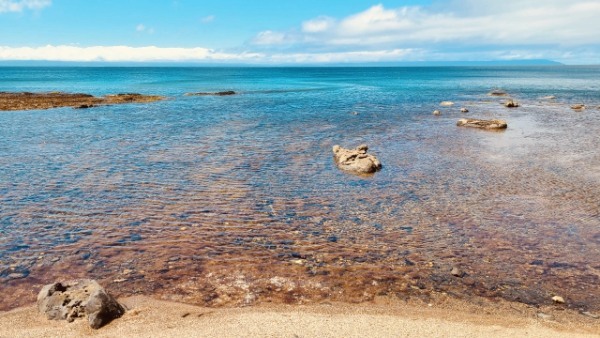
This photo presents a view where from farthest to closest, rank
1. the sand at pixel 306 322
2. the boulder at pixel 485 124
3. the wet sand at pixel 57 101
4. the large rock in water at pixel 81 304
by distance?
1. the wet sand at pixel 57 101
2. the boulder at pixel 485 124
3. the large rock in water at pixel 81 304
4. the sand at pixel 306 322

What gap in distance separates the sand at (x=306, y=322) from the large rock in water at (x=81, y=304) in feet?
0.54

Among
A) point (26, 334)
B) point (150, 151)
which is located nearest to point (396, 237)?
point (26, 334)

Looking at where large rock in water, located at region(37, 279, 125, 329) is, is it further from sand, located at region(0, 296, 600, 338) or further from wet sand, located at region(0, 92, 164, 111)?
wet sand, located at region(0, 92, 164, 111)

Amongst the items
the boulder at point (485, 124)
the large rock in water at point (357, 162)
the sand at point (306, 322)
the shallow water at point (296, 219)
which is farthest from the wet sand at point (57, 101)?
the sand at point (306, 322)

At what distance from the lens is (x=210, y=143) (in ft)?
99.9

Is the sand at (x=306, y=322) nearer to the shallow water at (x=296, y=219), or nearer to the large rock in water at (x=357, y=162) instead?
the shallow water at (x=296, y=219)

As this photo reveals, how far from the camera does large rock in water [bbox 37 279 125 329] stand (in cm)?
895

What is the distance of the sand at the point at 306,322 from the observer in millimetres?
8750

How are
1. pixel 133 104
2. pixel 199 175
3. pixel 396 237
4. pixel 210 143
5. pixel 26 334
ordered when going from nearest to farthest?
pixel 26 334 < pixel 396 237 < pixel 199 175 < pixel 210 143 < pixel 133 104

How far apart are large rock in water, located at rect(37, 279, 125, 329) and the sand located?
16 cm

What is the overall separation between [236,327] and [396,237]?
6926 millimetres

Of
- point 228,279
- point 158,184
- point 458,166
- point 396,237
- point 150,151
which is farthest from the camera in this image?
point 150,151

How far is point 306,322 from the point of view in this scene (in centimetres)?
913

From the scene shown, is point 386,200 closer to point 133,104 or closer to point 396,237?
point 396,237
